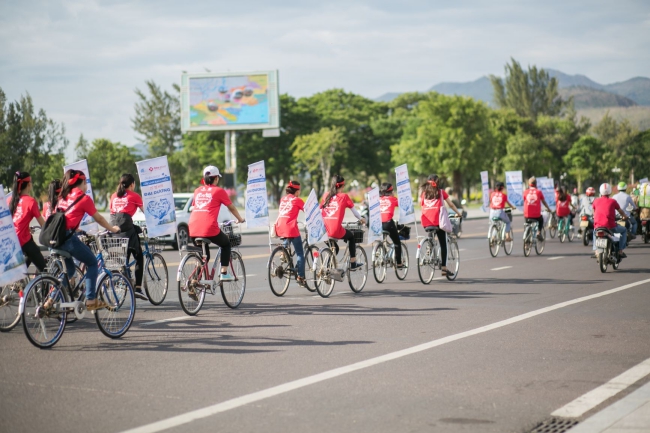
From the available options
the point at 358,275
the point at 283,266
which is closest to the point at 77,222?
the point at 283,266

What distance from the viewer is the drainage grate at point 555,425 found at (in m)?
5.68

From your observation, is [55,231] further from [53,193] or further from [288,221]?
[288,221]

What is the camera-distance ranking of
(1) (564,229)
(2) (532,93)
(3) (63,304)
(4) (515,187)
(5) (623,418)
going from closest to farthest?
(5) (623,418), (3) (63,304), (1) (564,229), (4) (515,187), (2) (532,93)

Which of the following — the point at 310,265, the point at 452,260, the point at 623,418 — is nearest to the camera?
the point at 623,418

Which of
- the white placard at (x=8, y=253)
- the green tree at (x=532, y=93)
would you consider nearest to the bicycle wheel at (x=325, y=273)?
the white placard at (x=8, y=253)

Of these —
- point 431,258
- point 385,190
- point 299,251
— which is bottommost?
point 431,258

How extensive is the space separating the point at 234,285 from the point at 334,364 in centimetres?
444

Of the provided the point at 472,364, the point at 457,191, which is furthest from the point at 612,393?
the point at 457,191

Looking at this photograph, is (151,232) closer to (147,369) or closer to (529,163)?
(147,369)

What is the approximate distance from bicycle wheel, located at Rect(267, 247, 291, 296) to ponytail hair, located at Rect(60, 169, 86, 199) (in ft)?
12.9

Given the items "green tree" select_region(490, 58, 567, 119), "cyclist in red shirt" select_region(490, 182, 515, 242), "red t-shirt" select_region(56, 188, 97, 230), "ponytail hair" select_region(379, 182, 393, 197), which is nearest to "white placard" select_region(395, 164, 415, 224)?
"ponytail hair" select_region(379, 182, 393, 197)

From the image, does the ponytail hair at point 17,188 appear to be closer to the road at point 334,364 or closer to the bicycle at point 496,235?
the road at point 334,364

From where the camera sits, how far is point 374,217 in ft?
48.8

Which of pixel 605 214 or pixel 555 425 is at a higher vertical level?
pixel 605 214
